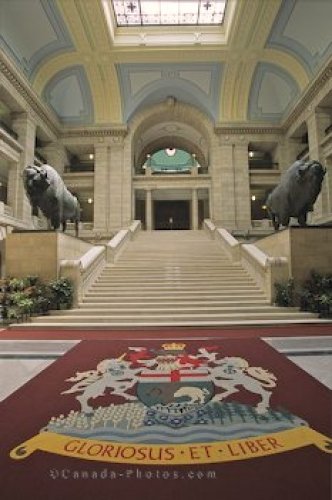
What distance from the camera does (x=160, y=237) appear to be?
16625 millimetres

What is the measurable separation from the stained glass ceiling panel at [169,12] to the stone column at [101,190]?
24.2ft

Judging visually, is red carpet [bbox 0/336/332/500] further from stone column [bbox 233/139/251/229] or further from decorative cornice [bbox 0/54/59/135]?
stone column [bbox 233/139/251/229]

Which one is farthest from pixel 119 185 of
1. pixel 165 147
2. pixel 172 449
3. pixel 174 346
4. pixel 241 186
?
pixel 172 449

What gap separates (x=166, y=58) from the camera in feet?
61.9

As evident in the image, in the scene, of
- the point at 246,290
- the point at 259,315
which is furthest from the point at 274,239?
the point at 259,315

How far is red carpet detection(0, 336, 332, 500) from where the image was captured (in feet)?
5.73

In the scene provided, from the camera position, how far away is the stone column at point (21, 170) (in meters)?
16.5

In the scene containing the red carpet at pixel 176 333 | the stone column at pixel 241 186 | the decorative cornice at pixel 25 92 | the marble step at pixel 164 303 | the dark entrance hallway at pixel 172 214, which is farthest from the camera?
the dark entrance hallway at pixel 172 214

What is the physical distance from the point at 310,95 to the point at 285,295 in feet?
46.6

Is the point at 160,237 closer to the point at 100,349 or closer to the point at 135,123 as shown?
the point at 135,123

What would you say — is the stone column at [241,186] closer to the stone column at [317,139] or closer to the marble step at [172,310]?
the stone column at [317,139]

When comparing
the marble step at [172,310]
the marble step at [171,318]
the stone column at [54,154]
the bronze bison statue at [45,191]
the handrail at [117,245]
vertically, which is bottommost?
the marble step at [171,318]

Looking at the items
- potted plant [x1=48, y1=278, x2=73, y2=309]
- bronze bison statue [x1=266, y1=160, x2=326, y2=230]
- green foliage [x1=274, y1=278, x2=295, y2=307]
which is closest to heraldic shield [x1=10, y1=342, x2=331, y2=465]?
potted plant [x1=48, y1=278, x2=73, y2=309]

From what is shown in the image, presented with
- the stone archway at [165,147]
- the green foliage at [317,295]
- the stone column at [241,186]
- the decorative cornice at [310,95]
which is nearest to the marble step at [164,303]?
the green foliage at [317,295]
